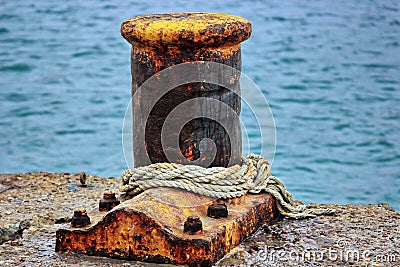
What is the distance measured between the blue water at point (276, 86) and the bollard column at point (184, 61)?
375cm

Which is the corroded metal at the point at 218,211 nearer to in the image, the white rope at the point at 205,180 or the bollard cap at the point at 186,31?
the white rope at the point at 205,180

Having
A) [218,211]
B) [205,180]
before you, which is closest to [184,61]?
[205,180]

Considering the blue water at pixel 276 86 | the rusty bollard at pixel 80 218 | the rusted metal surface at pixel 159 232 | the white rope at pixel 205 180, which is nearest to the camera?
the rusted metal surface at pixel 159 232

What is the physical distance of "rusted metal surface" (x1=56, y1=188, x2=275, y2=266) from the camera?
10.3 feet

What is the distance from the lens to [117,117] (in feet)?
30.5

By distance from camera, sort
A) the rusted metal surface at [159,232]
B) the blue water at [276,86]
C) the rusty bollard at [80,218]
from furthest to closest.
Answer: the blue water at [276,86]
the rusty bollard at [80,218]
the rusted metal surface at [159,232]

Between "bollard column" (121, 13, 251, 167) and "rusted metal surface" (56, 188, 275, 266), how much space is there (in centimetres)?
26

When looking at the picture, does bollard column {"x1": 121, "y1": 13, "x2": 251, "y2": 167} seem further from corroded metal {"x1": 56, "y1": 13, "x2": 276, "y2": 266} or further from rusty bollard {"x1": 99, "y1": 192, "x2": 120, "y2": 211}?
rusty bollard {"x1": 99, "y1": 192, "x2": 120, "y2": 211}

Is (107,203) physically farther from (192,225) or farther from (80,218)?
(192,225)

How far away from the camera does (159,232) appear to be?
3.16 m

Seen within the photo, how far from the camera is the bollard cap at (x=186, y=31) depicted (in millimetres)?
3383

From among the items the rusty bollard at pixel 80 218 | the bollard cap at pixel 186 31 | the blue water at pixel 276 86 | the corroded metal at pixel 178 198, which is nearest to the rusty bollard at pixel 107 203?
the corroded metal at pixel 178 198

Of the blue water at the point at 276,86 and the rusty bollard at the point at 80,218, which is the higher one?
the rusty bollard at the point at 80,218

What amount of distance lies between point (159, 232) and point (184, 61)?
0.81 m
